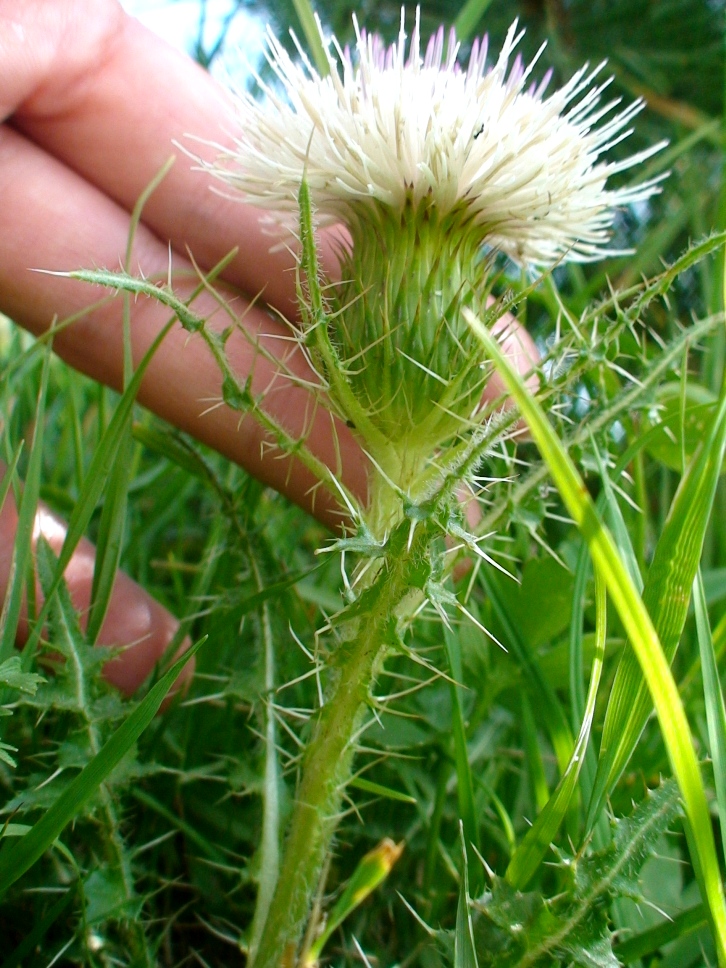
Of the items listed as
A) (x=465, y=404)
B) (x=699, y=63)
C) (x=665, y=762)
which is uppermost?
(x=699, y=63)

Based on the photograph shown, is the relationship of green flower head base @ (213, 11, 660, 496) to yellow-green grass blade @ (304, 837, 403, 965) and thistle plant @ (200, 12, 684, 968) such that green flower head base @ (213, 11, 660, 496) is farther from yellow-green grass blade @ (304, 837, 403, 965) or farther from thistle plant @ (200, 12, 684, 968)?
yellow-green grass blade @ (304, 837, 403, 965)

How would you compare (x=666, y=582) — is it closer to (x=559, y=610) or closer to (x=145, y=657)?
(x=559, y=610)

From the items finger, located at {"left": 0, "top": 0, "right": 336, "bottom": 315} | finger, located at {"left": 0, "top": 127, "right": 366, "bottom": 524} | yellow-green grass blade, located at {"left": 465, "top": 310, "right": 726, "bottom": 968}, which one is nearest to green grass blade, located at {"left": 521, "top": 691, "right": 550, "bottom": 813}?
yellow-green grass blade, located at {"left": 465, "top": 310, "right": 726, "bottom": 968}

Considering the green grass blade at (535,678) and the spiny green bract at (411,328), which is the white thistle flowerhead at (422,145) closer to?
the spiny green bract at (411,328)

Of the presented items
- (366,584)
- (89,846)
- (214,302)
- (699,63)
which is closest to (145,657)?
(89,846)

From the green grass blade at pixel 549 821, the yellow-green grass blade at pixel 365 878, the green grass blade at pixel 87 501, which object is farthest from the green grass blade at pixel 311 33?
the yellow-green grass blade at pixel 365 878

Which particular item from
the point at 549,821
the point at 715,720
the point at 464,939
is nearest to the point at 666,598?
the point at 715,720

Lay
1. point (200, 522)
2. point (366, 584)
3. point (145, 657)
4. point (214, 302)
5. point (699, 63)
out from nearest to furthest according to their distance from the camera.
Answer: point (366, 584) → point (145, 657) → point (214, 302) → point (200, 522) → point (699, 63)

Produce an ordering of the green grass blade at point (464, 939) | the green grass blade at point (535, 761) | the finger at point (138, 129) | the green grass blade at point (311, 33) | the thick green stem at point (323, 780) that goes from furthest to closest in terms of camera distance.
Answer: the finger at point (138, 129), the green grass blade at point (311, 33), the green grass blade at point (535, 761), the thick green stem at point (323, 780), the green grass blade at point (464, 939)
